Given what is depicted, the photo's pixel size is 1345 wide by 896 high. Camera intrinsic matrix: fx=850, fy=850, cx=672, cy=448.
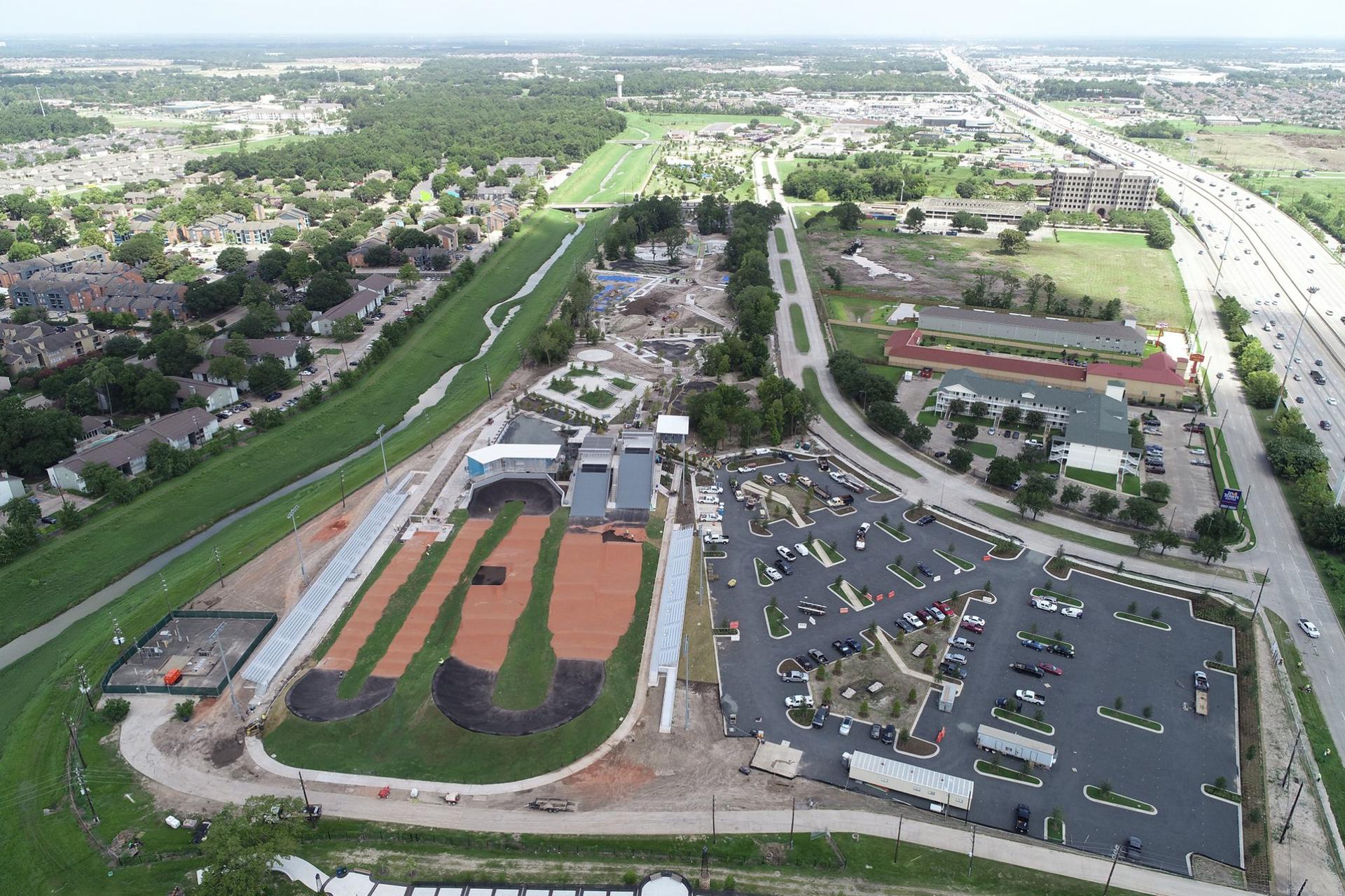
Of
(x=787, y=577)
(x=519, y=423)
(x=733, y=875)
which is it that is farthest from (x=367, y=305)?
(x=733, y=875)

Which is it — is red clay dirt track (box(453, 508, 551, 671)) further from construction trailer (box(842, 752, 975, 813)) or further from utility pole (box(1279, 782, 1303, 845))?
utility pole (box(1279, 782, 1303, 845))

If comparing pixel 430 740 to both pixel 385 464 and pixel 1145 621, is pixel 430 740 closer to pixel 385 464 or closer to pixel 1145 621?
pixel 385 464

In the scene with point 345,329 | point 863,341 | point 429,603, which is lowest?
point 429,603

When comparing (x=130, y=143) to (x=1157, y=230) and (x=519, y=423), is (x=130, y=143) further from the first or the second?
(x=1157, y=230)

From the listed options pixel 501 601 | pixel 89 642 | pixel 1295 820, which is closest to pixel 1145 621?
pixel 1295 820

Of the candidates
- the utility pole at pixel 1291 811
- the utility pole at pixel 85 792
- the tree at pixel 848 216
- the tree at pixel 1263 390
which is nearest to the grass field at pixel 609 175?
the tree at pixel 848 216

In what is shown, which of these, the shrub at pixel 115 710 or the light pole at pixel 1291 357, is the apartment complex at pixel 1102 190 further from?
the shrub at pixel 115 710
